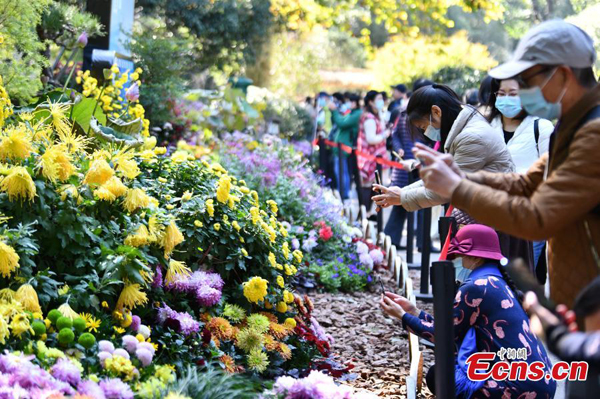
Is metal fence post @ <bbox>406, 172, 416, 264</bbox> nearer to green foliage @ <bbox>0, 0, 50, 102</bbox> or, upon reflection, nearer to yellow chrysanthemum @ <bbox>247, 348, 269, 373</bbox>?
green foliage @ <bbox>0, 0, 50, 102</bbox>

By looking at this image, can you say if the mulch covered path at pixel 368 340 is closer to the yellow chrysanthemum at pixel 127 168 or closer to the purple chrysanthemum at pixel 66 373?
the yellow chrysanthemum at pixel 127 168

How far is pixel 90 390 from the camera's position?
113 inches

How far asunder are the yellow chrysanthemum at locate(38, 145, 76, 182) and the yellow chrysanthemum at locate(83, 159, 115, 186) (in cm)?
9

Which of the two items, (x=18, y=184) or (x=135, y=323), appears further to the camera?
(x=135, y=323)

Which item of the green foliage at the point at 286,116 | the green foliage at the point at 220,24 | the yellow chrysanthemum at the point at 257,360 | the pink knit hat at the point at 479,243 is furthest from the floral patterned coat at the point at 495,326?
the green foliage at the point at 286,116

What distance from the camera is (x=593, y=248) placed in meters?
2.51

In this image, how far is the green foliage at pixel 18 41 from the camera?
17.8ft

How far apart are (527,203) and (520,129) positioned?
312 cm

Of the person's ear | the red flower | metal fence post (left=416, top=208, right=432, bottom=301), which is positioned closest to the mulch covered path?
metal fence post (left=416, top=208, right=432, bottom=301)

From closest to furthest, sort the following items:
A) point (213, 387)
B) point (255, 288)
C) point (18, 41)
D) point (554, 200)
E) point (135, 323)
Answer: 1. point (554, 200)
2. point (213, 387)
3. point (135, 323)
4. point (255, 288)
5. point (18, 41)

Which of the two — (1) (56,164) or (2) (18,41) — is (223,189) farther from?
(2) (18,41)

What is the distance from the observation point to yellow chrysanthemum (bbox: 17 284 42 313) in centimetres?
323

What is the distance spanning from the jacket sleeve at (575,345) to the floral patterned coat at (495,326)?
1.48m

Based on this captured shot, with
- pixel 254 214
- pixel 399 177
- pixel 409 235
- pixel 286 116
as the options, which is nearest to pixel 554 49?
pixel 254 214
